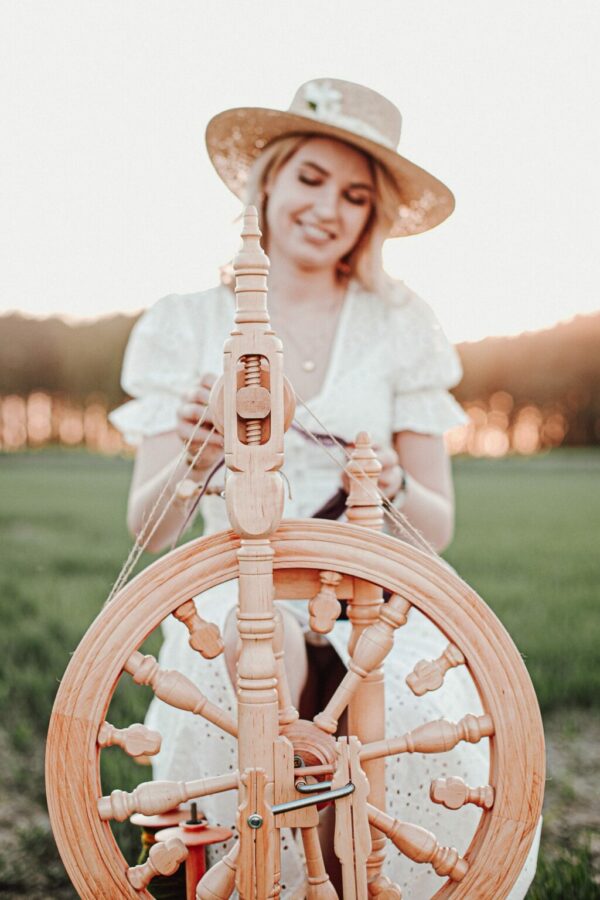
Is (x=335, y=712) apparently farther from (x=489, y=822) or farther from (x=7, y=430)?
(x=7, y=430)

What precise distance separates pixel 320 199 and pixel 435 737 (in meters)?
1.39

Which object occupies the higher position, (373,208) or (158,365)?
(373,208)

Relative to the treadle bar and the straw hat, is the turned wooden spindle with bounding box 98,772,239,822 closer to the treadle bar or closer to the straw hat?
the treadle bar

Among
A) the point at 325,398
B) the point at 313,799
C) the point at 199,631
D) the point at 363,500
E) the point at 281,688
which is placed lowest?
the point at 313,799

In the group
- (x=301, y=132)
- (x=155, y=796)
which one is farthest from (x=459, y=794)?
(x=301, y=132)

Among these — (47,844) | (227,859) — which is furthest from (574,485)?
(227,859)

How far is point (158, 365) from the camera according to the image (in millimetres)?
2607

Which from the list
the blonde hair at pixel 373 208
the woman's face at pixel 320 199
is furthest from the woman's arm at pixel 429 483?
the woman's face at pixel 320 199

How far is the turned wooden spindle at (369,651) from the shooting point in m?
1.53

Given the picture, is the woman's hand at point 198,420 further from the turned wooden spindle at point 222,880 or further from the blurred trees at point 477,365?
the blurred trees at point 477,365

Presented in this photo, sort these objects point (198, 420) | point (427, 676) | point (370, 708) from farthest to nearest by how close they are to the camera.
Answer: point (198, 420) → point (370, 708) → point (427, 676)

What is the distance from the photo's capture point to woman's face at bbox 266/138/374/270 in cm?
240

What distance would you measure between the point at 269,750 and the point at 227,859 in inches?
8.8

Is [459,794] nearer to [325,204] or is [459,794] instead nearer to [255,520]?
[255,520]
